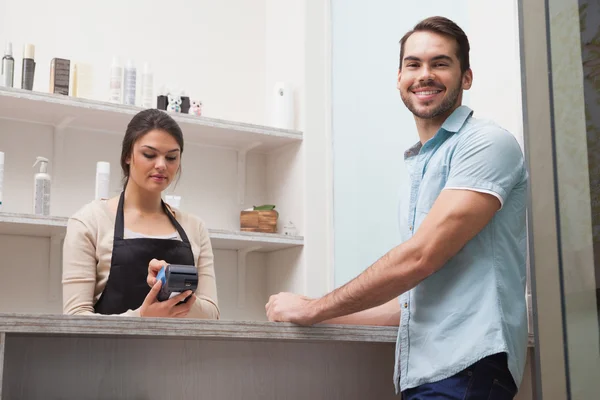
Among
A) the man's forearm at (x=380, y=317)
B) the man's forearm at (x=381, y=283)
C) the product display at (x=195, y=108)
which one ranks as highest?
the product display at (x=195, y=108)

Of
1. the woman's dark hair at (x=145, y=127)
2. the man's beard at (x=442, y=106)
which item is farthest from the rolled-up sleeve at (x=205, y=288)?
the man's beard at (x=442, y=106)

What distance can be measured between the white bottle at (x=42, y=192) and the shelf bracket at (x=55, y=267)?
18cm

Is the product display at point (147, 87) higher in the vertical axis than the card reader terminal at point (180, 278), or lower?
higher

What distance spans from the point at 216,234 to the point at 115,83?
0.75m

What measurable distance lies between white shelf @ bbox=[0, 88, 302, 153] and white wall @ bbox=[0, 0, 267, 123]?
5.4 inches

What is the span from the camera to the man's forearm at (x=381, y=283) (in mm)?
1449

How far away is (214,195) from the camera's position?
138 inches

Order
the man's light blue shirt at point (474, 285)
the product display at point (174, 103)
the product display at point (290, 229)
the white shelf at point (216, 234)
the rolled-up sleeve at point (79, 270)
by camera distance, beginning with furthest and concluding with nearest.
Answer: the product display at point (290, 229) < the product display at point (174, 103) < the white shelf at point (216, 234) < the rolled-up sleeve at point (79, 270) < the man's light blue shirt at point (474, 285)

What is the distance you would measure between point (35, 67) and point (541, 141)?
218 cm

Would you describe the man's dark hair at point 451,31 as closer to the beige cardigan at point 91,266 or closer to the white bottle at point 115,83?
the beige cardigan at point 91,266

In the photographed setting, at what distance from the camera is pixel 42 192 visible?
9.53ft

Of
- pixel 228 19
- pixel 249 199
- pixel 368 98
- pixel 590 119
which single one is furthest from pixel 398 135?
pixel 590 119

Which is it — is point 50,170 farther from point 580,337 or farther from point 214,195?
point 580,337

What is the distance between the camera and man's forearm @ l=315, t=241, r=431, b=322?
4.75ft
